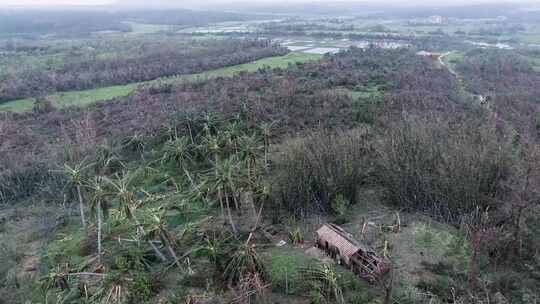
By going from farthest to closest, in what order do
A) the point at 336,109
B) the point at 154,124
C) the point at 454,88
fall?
the point at 454,88, the point at 154,124, the point at 336,109

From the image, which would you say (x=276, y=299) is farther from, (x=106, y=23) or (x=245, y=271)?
(x=106, y=23)

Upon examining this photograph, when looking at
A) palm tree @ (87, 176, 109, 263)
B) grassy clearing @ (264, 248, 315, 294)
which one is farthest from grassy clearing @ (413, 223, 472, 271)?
palm tree @ (87, 176, 109, 263)

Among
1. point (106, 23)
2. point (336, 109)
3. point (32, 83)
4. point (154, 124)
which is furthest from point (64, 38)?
point (336, 109)

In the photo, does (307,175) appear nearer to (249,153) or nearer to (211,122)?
(249,153)

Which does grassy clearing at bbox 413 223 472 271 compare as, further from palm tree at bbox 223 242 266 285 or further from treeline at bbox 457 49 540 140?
treeline at bbox 457 49 540 140

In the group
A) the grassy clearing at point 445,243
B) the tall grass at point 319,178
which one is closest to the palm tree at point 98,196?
the tall grass at point 319,178

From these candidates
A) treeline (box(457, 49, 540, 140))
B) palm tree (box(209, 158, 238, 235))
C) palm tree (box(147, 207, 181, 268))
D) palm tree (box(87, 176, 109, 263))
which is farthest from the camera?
treeline (box(457, 49, 540, 140))
